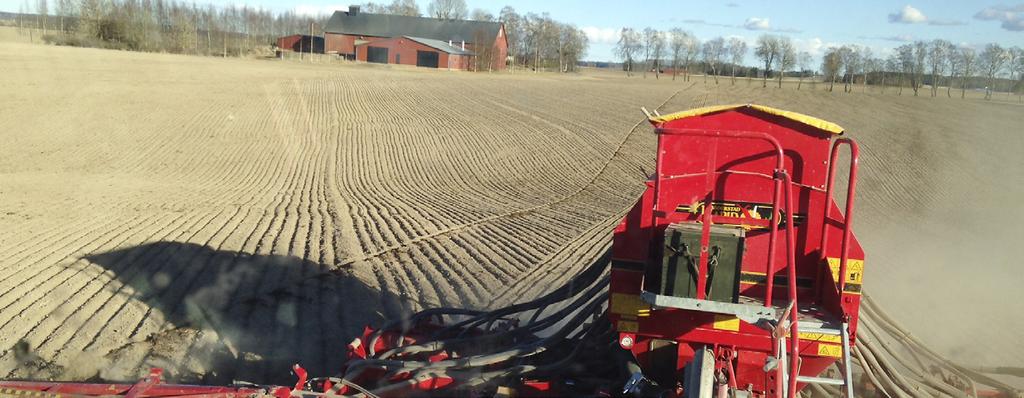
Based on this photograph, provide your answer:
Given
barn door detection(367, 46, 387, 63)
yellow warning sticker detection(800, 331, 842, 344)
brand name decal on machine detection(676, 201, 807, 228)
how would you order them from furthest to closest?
barn door detection(367, 46, 387, 63) → brand name decal on machine detection(676, 201, 807, 228) → yellow warning sticker detection(800, 331, 842, 344)

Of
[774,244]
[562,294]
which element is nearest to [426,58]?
[562,294]

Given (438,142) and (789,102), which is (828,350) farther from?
(789,102)

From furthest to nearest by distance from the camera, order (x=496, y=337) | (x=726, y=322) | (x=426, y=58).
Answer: (x=426, y=58), (x=496, y=337), (x=726, y=322)

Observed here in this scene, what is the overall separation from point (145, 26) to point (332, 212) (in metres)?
47.6

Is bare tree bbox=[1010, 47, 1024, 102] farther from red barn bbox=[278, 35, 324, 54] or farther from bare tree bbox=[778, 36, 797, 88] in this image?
red barn bbox=[278, 35, 324, 54]

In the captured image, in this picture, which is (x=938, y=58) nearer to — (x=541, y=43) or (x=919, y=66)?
(x=919, y=66)

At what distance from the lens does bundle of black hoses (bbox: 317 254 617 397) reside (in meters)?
5.97

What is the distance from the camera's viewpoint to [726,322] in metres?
5.36

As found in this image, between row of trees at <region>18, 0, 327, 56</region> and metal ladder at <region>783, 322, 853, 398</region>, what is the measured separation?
55.4 meters

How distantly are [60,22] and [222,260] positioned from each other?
163 feet

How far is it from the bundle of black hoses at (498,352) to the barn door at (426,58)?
66916mm

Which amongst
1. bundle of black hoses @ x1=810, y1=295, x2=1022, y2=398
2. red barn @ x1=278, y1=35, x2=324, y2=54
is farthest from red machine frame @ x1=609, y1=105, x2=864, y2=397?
red barn @ x1=278, y1=35, x2=324, y2=54

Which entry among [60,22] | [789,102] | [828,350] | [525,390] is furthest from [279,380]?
[60,22]

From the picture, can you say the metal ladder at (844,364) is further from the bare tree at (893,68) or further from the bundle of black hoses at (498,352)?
the bare tree at (893,68)
